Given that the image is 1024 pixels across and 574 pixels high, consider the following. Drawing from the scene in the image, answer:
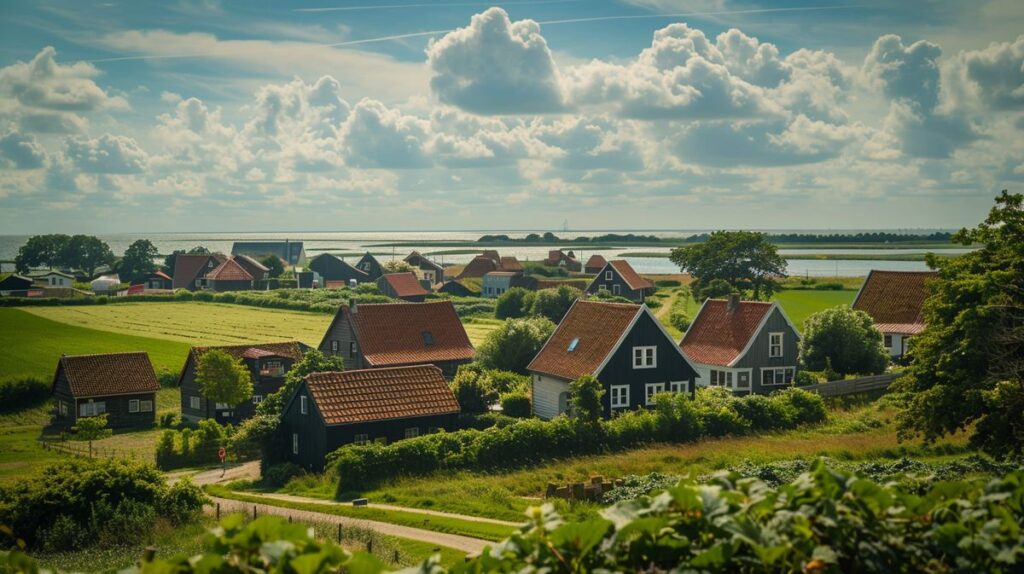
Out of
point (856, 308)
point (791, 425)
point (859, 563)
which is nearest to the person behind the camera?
point (859, 563)

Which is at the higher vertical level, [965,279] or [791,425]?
[965,279]

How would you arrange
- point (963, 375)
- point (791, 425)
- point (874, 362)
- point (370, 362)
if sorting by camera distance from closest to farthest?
point (963, 375)
point (791, 425)
point (874, 362)
point (370, 362)

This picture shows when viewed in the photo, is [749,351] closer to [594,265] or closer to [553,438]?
[553,438]

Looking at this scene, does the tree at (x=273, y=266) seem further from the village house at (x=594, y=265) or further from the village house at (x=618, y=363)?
the village house at (x=618, y=363)

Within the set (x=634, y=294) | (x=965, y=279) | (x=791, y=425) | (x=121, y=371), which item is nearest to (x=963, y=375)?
(x=965, y=279)

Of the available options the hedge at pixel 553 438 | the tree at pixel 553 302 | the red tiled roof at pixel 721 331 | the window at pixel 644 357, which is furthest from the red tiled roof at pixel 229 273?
the hedge at pixel 553 438

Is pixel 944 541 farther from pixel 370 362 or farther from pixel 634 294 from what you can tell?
pixel 634 294
